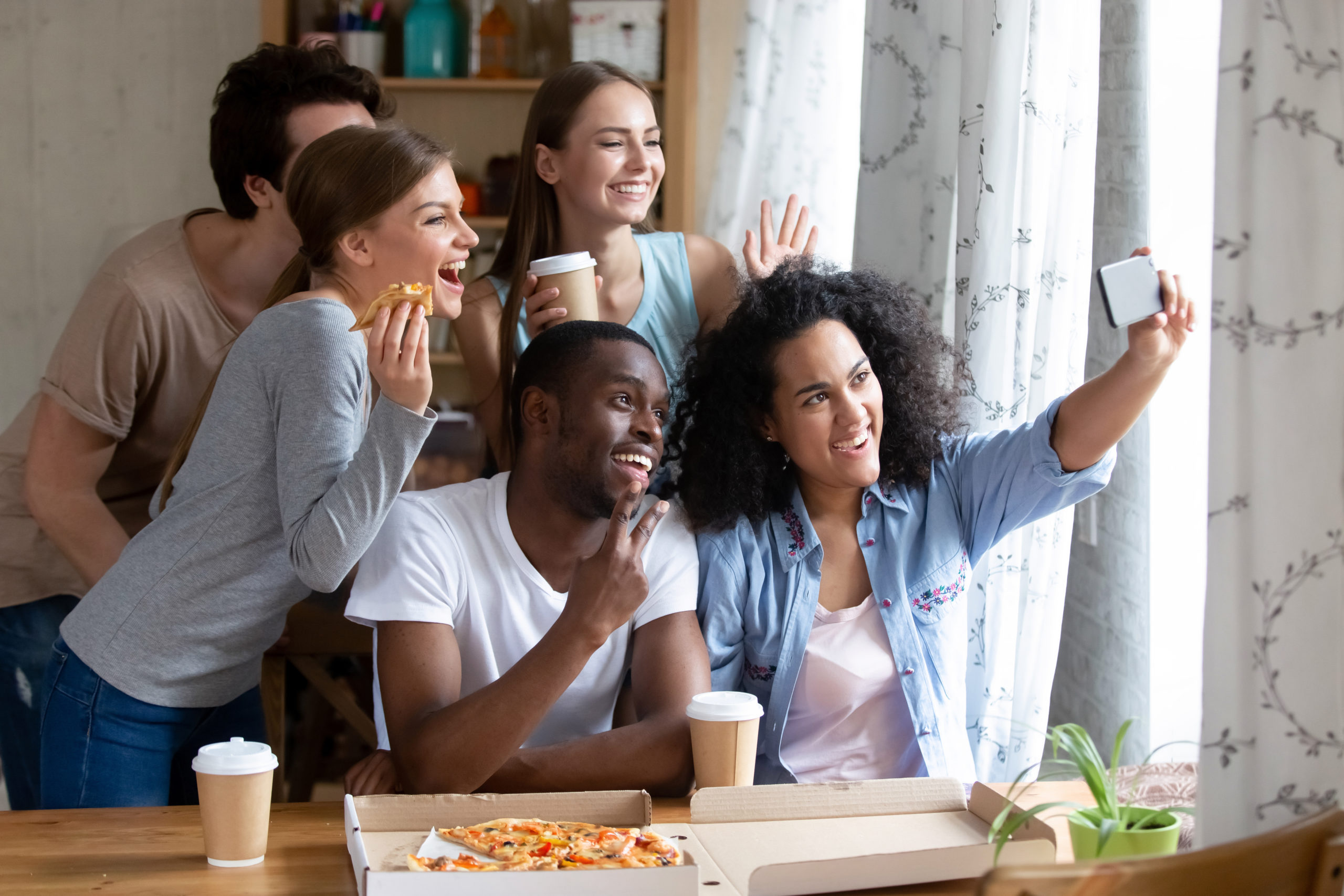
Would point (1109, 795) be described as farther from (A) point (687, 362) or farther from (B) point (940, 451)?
→ (A) point (687, 362)

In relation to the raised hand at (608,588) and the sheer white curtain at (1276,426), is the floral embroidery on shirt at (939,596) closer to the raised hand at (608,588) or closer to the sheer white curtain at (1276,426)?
the raised hand at (608,588)

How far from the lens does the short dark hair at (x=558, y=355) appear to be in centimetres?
170

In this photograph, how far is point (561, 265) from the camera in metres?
1.95

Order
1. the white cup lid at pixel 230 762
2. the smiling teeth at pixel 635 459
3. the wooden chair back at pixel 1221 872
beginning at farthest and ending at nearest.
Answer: the smiling teeth at pixel 635 459 < the white cup lid at pixel 230 762 < the wooden chair back at pixel 1221 872

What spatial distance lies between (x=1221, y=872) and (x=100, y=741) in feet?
4.40

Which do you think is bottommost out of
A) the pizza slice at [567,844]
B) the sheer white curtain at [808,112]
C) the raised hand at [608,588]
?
the pizza slice at [567,844]

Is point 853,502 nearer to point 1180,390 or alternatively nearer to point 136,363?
point 1180,390

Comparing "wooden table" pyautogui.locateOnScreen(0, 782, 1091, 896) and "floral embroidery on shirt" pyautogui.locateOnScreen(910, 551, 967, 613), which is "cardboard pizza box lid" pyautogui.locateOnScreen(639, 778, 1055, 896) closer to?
"wooden table" pyautogui.locateOnScreen(0, 782, 1091, 896)

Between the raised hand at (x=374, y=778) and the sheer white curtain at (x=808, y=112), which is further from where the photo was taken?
the sheer white curtain at (x=808, y=112)

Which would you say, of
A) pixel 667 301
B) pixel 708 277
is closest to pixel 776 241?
pixel 708 277

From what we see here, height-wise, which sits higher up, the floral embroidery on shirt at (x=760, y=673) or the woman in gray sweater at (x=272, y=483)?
the woman in gray sweater at (x=272, y=483)

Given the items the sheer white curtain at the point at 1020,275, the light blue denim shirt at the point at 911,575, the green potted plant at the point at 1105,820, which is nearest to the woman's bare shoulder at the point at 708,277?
the sheer white curtain at the point at 1020,275

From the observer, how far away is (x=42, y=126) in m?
3.77

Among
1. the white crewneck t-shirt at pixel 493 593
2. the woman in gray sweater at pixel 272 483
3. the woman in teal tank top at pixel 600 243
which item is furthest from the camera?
the woman in teal tank top at pixel 600 243
